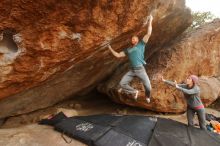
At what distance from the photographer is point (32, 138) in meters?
7.28

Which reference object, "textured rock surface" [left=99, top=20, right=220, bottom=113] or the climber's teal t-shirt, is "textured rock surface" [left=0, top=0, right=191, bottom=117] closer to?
the climber's teal t-shirt

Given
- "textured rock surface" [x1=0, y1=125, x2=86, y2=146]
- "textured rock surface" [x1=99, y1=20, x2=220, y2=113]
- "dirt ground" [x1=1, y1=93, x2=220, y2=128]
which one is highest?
"textured rock surface" [x1=99, y1=20, x2=220, y2=113]

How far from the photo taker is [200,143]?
7688 millimetres

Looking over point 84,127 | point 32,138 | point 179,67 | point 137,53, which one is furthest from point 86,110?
point 137,53

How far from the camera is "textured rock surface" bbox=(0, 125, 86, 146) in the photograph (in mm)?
6980

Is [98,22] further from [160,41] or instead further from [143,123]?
[160,41]

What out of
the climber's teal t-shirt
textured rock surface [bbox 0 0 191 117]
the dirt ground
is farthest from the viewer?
the dirt ground

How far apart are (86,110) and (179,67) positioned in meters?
4.11

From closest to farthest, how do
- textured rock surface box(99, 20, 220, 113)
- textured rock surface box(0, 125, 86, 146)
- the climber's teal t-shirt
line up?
1. textured rock surface box(0, 125, 86, 146)
2. the climber's teal t-shirt
3. textured rock surface box(99, 20, 220, 113)

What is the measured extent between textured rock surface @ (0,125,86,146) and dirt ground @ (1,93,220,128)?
1.23m

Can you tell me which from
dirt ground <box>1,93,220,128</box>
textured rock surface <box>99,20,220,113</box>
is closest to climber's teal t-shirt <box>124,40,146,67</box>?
textured rock surface <box>99,20,220,113</box>

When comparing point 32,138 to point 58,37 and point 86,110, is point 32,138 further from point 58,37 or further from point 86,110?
point 86,110

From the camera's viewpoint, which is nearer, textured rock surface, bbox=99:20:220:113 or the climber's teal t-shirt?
the climber's teal t-shirt

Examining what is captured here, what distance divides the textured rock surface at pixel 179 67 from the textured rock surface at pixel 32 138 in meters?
3.40
